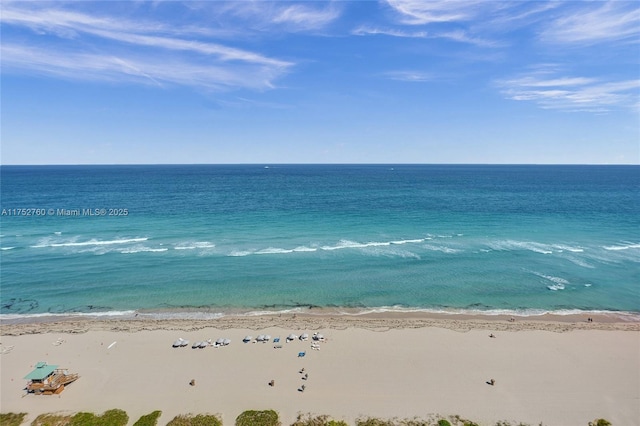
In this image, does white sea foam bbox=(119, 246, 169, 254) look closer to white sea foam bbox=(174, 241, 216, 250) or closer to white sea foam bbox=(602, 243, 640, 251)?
white sea foam bbox=(174, 241, 216, 250)

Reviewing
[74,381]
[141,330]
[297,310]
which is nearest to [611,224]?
[297,310]

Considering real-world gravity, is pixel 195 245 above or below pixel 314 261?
above

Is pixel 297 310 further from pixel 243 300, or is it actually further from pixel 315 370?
pixel 315 370

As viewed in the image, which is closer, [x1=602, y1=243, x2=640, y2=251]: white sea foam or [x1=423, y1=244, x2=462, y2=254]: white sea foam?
[x1=423, y1=244, x2=462, y2=254]: white sea foam

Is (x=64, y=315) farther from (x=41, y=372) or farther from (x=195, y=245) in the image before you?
(x=195, y=245)

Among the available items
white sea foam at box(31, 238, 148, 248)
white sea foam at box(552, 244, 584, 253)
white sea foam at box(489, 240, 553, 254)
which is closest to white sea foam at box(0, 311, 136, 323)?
white sea foam at box(31, 238, 148, 248)

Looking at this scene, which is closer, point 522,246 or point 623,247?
point 623,247

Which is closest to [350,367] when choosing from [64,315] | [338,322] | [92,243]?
[338,322]

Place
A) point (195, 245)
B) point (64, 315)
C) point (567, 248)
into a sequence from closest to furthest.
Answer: point (64, 315)
point (567, 248)
point (195, 245)

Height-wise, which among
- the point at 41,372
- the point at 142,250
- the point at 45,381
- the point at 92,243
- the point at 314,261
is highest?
the point at 92,243
